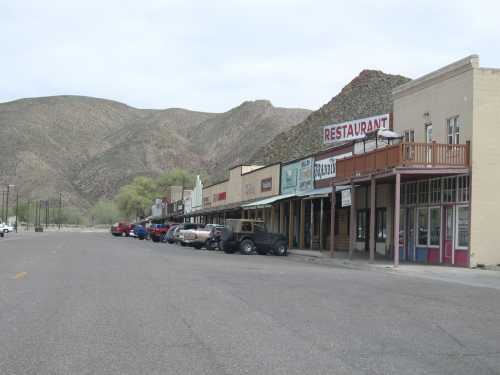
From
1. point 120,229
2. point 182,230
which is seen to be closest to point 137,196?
point 120,229

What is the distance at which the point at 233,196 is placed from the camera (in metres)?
65.5

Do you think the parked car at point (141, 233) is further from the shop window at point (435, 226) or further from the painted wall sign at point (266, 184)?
the shop window at point (435, 226)

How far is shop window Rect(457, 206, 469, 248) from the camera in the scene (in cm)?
2729

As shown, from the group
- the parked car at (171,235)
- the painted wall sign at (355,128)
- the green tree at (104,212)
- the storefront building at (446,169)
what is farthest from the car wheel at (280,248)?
the green tree at (104,212)

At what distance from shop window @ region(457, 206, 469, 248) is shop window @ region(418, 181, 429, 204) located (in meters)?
2.41

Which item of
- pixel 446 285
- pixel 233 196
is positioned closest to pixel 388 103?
pixel 233 196

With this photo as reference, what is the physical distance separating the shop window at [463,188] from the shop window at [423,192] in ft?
7.68

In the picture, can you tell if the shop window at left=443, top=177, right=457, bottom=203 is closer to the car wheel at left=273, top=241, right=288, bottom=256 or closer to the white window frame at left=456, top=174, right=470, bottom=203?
the white window frame at left=456, top=174, right=470, bottom=203

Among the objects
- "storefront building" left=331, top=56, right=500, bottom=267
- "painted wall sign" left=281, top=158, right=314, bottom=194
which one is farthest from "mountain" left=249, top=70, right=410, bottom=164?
"storefront building" left=331, top=56, right=500, bottom=267

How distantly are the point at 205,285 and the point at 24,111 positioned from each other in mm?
158235

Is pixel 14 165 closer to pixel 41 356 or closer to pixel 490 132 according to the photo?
pixel 490 132

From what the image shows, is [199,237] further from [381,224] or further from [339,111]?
[339,111]

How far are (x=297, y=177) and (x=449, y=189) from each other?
740 inches

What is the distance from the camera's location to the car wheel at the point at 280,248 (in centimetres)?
3747
